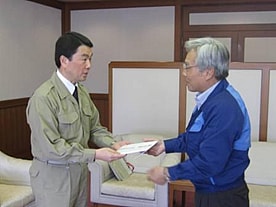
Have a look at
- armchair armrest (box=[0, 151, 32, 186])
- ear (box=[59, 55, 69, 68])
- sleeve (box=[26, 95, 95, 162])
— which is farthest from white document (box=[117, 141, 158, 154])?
armchair armrest (box=[0, 151, 32, 186])

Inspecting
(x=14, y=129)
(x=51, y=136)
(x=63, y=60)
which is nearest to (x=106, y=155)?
(x=51, y=136)

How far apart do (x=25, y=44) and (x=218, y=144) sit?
14.7 feet

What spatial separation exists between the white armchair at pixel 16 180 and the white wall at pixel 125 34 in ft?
10.5

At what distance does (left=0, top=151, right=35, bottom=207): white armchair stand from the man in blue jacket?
163 cm

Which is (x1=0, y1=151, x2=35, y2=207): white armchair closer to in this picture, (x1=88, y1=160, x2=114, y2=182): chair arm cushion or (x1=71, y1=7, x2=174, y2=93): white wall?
(x1=88, y1=160, x2=114, y2=182): chair arm cushion

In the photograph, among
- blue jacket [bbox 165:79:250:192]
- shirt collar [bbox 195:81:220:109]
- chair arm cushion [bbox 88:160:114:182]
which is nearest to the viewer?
blue jacket [bbox 165:79:250:192]

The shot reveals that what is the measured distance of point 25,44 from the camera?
550cm

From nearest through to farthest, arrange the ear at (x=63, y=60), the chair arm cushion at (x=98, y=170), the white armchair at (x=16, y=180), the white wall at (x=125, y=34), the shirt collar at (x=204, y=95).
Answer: the shirt collar at (x=204, y=95) < the ear at (x=63, y=60) < the white armchair at (x=16, y=180) < the chair arm cushion at (x=98, y=170) < the white wall at (x=125, y=34)

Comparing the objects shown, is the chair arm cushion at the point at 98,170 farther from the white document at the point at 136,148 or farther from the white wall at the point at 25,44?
the white wall at the point at 25,44

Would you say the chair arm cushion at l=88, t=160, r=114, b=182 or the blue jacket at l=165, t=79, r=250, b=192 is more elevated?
the blue jacket at l=165, t=79, r=250, b=192

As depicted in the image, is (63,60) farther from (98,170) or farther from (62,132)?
(98,170)

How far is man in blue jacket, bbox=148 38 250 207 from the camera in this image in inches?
64.6

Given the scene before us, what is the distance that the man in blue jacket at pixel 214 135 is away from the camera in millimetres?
1640

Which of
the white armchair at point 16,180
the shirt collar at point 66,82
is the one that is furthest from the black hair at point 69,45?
the white armchair at point 16,180
